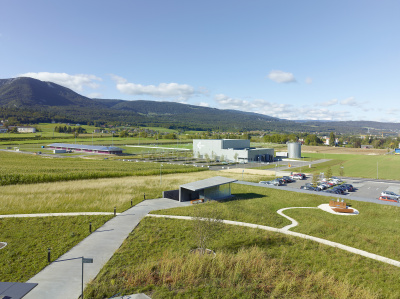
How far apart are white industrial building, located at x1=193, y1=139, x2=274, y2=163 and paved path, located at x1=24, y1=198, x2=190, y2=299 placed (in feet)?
229

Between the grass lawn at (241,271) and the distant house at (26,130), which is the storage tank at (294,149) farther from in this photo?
the distant house at (26,130)

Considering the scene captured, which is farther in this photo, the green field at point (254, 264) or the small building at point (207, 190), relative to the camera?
the small building at point (207, 190)

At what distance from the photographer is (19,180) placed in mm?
45625

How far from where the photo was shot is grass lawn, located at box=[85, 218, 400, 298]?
43.4 ft

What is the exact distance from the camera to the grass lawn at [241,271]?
43.4 ft

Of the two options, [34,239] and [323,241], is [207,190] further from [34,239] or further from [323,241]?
[34,239]

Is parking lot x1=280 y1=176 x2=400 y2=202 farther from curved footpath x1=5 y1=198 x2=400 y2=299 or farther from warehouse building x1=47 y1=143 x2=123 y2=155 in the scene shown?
warehouse building x1=47 y1=143 x2=123 y2=155

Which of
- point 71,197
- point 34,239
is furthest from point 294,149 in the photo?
point 34,239

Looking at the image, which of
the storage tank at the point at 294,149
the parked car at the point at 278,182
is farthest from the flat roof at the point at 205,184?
the storage tank at the point at 294,149

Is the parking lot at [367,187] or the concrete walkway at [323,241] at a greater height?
the concrete walkway at [323,241]

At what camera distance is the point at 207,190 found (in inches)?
1297

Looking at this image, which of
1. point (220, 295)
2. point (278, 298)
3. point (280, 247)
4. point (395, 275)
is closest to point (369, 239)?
point (395, 275)

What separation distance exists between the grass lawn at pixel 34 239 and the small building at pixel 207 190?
10291 mm

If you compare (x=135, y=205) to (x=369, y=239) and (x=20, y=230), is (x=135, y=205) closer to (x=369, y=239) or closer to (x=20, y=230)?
(x=20, y=230)
